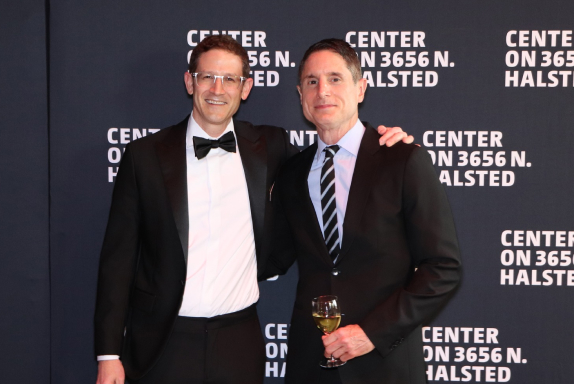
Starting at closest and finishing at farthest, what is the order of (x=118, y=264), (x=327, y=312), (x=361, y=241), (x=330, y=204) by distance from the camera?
(x=327, y=312)
(x=361, y=241)
(x=330, y=204)
(x=118, y=264)

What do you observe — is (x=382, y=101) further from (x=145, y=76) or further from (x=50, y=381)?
(x=50, y=381)

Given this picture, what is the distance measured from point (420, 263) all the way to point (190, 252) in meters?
1.05

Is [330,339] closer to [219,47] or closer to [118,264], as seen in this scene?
[118,264]

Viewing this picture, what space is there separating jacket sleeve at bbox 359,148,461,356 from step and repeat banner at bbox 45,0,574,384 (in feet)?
3.46

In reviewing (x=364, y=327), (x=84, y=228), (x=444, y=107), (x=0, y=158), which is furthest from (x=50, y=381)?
(x=444, y=107)

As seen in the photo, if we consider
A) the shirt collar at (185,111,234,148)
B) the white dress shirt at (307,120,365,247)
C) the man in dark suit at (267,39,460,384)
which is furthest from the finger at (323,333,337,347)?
the shirt collar at (185,111,234,148)

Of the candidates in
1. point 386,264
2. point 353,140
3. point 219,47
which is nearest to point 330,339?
point 386,264

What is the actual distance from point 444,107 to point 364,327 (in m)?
1.64

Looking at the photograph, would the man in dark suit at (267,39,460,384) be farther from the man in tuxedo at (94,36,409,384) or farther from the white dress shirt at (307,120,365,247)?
the man in tuxedo at (94,36,409,384)

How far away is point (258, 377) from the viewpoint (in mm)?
2682

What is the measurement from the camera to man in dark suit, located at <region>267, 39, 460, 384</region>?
2.25m

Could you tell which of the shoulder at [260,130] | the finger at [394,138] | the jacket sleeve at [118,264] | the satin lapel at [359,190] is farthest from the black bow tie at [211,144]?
the finger at [394,138]

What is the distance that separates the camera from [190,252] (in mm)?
2570

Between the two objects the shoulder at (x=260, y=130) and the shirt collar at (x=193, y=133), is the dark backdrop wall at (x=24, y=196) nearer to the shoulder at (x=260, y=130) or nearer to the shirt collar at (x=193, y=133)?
the shirt collar at (x=193, y=133)
